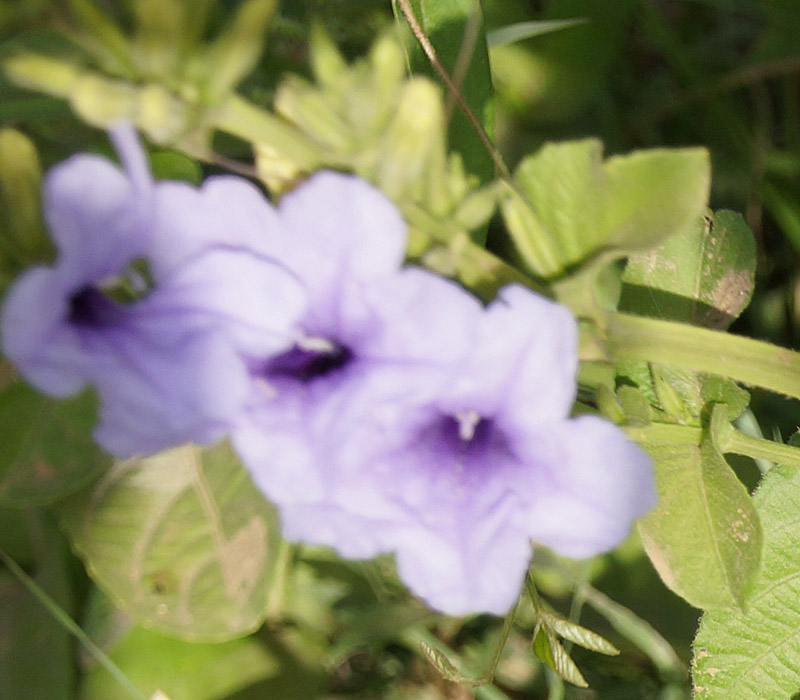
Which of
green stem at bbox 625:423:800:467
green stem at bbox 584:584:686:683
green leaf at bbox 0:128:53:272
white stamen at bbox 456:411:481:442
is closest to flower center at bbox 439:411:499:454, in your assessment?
white stamen at bbox 456:411:481:442

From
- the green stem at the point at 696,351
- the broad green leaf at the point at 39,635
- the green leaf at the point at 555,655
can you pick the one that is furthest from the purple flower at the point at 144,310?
the broad green leaf at the point at 39,635

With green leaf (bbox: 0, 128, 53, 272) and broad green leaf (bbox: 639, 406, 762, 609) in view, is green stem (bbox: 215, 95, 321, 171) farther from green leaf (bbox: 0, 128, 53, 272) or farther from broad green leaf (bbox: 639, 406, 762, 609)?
broad green leaf (bbox: 639, 406, 762, 609)

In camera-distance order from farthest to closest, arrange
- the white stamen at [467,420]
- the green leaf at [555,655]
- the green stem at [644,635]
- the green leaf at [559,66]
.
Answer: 1. the green leaf at [559,66]
2. the green stem at [644,635]
3. the green leaf at [555,655]
4. the white stamen at [467,420]

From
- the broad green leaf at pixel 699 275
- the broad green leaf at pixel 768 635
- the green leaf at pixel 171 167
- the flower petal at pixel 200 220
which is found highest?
the flower petal at pixel 200 220

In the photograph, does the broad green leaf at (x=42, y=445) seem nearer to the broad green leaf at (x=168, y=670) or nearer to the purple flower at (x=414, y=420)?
the purple flower at (x=414, y=420)

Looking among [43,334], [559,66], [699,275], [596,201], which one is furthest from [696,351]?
[559,66]

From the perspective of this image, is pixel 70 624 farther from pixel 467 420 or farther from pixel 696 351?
pixel 696 351
